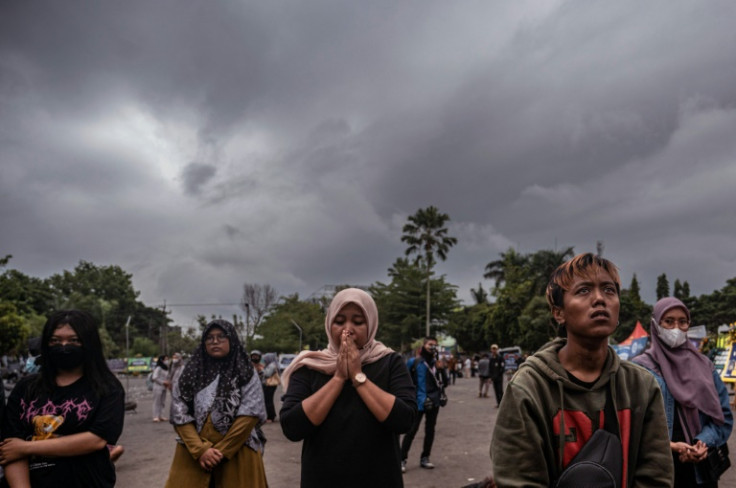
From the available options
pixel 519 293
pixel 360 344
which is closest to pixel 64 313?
pixel 360 344

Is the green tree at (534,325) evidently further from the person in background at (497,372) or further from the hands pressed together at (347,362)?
the hands pressed together at (347,362)

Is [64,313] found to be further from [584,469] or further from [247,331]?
[247,331]

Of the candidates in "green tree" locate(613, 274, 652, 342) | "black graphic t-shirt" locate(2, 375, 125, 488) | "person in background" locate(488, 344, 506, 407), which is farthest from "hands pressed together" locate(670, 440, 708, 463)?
"green tree" locate(613, 274, 652, 342)

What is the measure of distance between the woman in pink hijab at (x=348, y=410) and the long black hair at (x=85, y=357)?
41.4 inches

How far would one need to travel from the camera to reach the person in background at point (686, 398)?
11.0 ft

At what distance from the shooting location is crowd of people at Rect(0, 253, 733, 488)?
1771 mm

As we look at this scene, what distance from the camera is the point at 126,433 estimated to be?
11812 mm

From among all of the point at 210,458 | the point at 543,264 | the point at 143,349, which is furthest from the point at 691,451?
the point at 143,349

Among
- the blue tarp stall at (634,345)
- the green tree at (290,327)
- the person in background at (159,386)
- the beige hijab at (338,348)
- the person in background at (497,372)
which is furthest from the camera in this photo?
the green tree at (290,327)

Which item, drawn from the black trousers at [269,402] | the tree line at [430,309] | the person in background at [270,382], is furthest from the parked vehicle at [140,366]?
the black trousers at [269,402]

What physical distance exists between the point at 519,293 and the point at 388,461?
4288 cm

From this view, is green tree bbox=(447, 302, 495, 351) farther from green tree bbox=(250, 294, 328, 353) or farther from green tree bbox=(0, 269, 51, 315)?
green tree bbox=(0, 269, 51, 315)

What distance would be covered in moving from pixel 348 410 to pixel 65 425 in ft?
4.76

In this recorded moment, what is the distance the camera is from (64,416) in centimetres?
280
